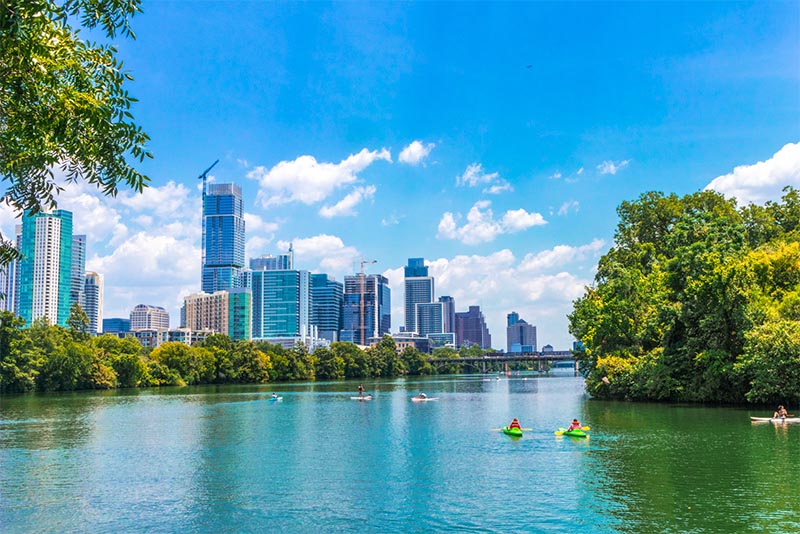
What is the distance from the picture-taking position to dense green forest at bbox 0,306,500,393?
90.9 meters

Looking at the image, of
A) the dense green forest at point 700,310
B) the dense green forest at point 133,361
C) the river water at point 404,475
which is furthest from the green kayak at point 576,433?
the dense green forest at point 133,361

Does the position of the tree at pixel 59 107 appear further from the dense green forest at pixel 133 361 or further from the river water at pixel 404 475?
the dense green forest at pixel 133 361

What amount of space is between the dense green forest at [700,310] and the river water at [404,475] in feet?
11.4

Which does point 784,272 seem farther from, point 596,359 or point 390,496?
point 390,496

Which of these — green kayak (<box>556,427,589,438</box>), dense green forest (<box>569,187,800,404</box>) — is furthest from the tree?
dense green forest (<box>569,187,800,404</box>)

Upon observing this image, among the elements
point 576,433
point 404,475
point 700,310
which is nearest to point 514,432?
point 576,433

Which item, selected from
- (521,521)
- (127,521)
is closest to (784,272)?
(521,521)

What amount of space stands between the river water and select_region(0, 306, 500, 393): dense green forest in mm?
36229

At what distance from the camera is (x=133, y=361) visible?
350 ft

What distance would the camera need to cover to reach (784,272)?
1982 inches

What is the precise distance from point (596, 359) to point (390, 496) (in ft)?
161

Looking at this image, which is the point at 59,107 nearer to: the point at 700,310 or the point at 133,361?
the point at 700,310

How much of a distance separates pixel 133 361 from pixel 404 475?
86.8m

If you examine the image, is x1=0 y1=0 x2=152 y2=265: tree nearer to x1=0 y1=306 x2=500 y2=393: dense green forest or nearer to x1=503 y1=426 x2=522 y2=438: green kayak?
x1=503 y1=426 x2=522 y2=438: green kayak
